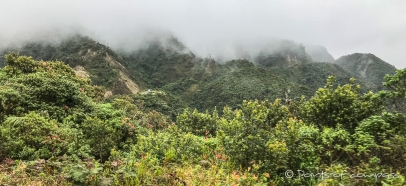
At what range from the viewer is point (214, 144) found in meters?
8.34

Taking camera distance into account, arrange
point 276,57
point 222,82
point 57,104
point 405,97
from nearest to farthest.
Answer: point 405,97 → point 57,104 → point 222,82 → point 276,57

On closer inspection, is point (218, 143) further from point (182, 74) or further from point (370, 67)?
point (370, 67)

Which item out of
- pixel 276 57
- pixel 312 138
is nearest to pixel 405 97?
pixel 312 138

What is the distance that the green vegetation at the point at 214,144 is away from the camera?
5062 millimetres

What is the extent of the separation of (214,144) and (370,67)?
17672cm

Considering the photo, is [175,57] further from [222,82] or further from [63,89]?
[63,89]

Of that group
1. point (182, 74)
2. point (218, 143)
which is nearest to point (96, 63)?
point (182, 74)

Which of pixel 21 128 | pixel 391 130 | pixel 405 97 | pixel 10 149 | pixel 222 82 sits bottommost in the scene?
pixel 10 149

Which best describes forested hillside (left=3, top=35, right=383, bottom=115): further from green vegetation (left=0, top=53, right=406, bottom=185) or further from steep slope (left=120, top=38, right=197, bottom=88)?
green vegetation (left=0, top=53, right=406, bottom=185)

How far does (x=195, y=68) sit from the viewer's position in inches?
5640

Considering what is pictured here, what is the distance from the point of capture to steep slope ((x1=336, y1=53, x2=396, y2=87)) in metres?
143

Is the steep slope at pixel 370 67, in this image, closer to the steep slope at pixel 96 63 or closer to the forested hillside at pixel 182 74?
the forested hillside at pixel 182 74

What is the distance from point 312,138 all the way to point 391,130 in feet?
5.33

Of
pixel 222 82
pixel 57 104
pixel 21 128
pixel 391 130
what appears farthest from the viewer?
pixel 222 82
